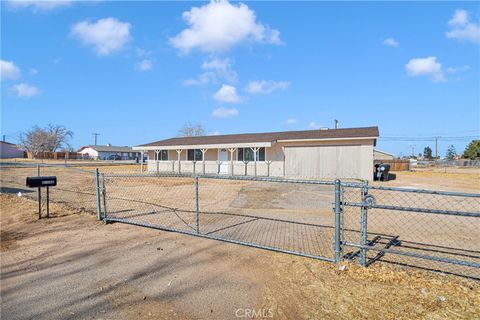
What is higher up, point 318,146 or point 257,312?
point 318,146

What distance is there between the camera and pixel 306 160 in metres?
21.6

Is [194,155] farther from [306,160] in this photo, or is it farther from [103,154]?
[103,154]

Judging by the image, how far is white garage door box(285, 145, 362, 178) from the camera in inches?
791

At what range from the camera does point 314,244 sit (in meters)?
5.31

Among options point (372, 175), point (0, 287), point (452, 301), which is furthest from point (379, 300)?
point (372, 175)

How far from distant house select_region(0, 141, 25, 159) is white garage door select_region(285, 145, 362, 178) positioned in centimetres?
7956

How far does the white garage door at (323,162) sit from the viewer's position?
65.9 ft

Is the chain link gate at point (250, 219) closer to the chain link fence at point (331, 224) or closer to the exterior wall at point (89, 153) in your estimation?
the chain link fence at point (331, 224)

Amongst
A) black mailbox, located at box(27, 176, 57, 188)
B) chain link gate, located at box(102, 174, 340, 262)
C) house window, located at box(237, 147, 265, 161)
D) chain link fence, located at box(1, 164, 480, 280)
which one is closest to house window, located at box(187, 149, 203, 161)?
house window, located at box(237, 147, 265, 161)

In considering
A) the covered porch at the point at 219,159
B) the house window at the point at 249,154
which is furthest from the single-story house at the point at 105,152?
the house window at the point at 249,154

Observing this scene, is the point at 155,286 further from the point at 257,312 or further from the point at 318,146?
the point at 318,146

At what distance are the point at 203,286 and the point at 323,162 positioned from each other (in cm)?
1849

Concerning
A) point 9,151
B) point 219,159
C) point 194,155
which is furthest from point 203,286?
point 9,151

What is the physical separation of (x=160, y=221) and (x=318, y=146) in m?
16.1
